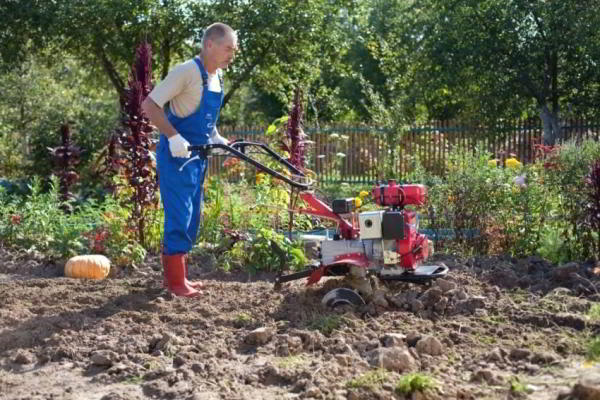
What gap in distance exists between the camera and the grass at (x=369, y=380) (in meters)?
3.68

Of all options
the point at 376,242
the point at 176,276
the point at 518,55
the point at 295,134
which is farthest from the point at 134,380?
the point at 518,55

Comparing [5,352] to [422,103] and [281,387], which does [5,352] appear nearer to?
[281,387]

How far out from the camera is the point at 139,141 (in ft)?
24.0

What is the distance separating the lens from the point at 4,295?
595 centimetres

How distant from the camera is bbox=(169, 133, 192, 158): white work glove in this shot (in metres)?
5.31

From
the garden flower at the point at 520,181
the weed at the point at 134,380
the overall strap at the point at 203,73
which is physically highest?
the overall strap at the point at 203,73

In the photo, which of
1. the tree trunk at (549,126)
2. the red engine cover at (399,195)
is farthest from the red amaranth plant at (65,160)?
the tree trunk at (549,126)

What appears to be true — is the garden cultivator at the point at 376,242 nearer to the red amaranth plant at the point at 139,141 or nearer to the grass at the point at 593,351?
the grass at the point at 593,351

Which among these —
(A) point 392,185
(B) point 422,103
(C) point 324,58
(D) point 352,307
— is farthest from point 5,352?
(B) point 422,103

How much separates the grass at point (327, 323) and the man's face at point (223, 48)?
199cm

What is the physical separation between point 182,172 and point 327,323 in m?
1.64

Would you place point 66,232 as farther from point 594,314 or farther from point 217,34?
point 594,314

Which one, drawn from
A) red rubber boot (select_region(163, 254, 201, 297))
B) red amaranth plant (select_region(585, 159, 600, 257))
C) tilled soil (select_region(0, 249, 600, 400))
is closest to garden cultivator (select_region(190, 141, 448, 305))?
tilled soil (select_region(0, 249, 600, 400))

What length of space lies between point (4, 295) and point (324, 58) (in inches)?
623
